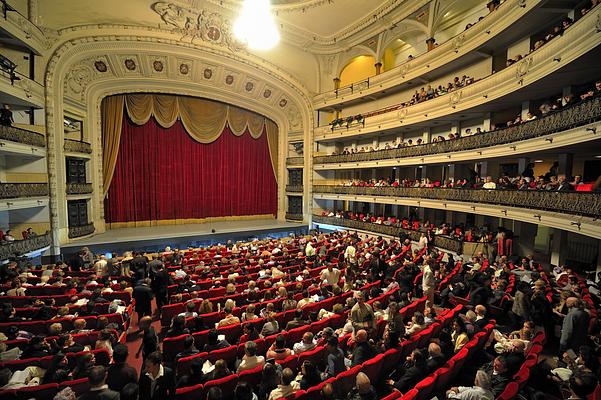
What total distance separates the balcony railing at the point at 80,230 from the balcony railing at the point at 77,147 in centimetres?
366

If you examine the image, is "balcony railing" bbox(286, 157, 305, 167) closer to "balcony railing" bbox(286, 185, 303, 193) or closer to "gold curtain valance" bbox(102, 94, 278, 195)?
"gold curtain valance" bbox(102, 94, 278, 195)

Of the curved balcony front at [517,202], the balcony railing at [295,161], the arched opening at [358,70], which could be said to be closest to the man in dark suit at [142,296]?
the curved balcony front at [517,202]

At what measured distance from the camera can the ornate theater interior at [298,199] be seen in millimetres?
3953

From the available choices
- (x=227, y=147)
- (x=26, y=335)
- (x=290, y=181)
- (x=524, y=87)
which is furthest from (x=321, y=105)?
(x=26, y=335)

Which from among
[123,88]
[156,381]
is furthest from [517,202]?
[123,88]

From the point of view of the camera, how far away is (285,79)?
20.2 m

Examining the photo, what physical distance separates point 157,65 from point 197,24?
3284mm

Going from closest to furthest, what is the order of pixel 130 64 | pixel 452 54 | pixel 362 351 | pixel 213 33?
pixel 362 351
pixel 452 54
pixel 130 64
pixel 213 33

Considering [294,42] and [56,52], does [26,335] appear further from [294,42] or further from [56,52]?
[294,42]

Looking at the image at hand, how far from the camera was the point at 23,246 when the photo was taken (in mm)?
10156

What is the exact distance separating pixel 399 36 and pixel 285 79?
7816 millimetres

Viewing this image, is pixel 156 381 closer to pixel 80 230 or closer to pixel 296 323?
pixel 296 323

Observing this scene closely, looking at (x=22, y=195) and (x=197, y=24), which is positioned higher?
(x=197, y=24)

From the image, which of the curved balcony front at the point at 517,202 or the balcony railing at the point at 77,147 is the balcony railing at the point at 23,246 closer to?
the balcony railing at the point at 77,147
